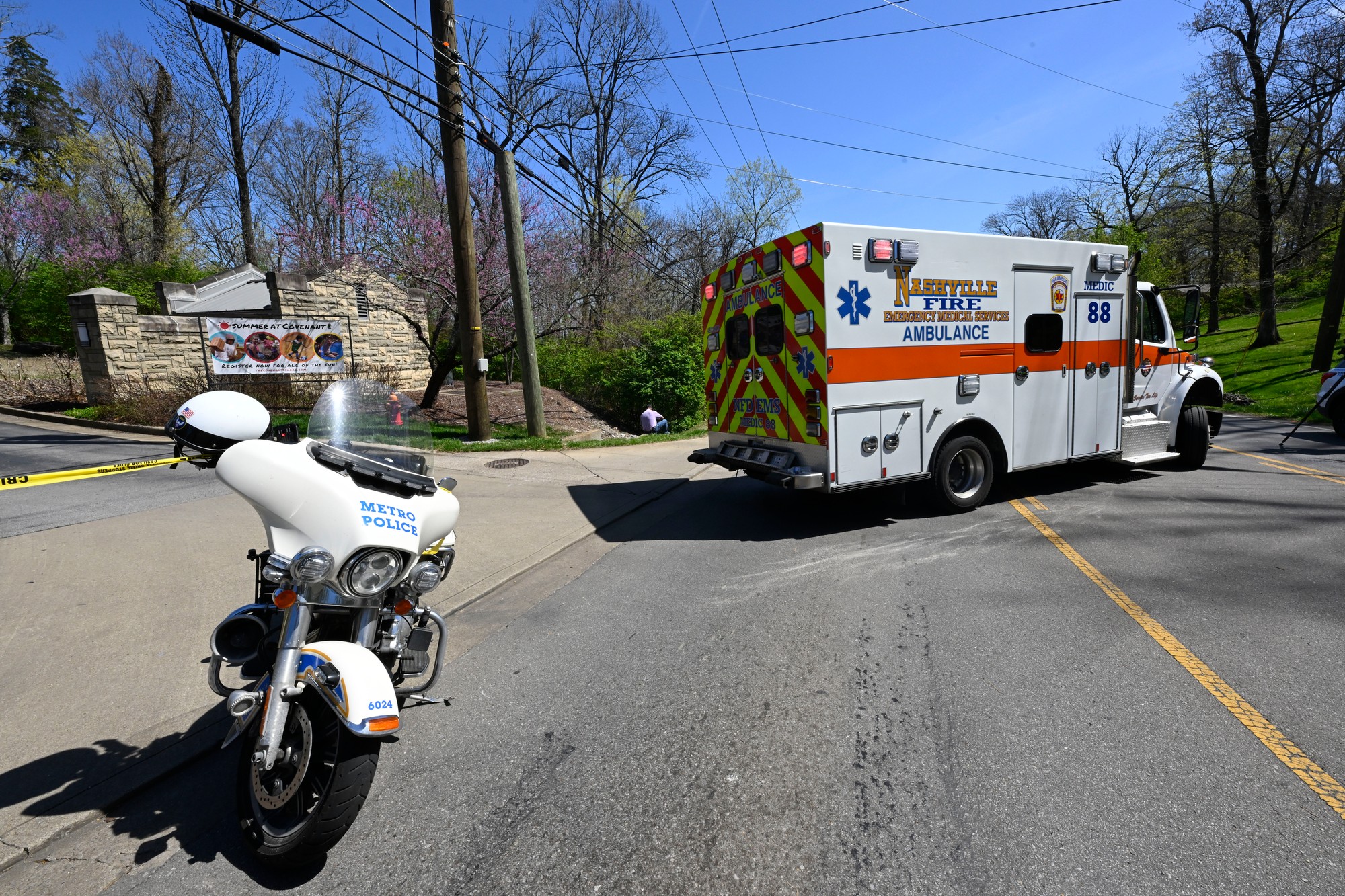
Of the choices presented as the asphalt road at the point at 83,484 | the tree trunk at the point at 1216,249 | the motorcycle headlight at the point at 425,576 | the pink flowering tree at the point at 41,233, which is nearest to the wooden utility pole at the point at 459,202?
the asphalt road at the point at 83,484

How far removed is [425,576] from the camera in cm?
288

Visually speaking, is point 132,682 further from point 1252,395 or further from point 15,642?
point 1252,395

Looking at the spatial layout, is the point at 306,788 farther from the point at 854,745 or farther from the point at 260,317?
the point at 260,317

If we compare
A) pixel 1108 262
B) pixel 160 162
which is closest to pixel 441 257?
pixel 1108 262

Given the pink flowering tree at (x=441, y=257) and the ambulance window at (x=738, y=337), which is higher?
the pink flowering tree at (x=441, y=257)

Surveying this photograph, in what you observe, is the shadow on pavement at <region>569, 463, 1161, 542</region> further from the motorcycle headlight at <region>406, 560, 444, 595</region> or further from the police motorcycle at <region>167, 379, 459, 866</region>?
the police motorcycle at <region>167, 379, 459, 866</region>

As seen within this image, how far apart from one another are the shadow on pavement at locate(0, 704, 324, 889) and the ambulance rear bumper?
493 cm

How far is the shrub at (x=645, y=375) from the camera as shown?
15.7 meters

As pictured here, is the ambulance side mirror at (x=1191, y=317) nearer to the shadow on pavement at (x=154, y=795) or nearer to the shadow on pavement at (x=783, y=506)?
the shadow on pavement at (x=783, y=506)

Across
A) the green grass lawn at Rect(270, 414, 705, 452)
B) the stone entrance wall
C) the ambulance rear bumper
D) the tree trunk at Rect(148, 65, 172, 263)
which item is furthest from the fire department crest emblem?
the tree trunk at Rect(148, 65, 172, 263)

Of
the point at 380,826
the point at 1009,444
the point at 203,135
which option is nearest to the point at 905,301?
the point at 1009,444

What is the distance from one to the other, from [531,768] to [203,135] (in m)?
33.5

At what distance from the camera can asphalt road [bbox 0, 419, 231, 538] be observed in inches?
281

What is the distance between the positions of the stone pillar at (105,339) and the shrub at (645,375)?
30.7 feet
